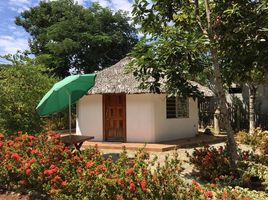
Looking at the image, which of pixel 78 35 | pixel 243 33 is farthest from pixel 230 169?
pixel 78 35

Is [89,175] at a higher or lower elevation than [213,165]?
higher

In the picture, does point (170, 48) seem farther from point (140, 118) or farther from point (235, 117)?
point (235, 117)

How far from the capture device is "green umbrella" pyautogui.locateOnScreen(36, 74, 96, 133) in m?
9.92

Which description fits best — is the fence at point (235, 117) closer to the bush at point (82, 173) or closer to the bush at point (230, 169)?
the bush at point (230, 169)

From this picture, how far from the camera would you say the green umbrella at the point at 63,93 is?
9.92 metres

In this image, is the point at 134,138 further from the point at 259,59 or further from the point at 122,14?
the point at 122,14

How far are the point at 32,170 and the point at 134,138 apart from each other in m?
8.31

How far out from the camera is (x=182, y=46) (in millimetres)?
7512

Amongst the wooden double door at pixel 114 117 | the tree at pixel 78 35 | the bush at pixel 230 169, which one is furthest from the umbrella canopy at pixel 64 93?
the tree at pixel 78 35

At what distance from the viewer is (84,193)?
20.6 ft

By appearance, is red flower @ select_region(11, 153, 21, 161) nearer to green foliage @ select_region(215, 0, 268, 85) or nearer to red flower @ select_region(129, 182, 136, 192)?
red flower @ select_region(129, 182, 136, 192)

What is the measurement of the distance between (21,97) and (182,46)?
6635 mm

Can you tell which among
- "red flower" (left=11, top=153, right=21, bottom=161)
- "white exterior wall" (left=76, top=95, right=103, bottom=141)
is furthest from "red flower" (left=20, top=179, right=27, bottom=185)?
"white exterior wall" (left=76, top=95, right=103, bottom=141)

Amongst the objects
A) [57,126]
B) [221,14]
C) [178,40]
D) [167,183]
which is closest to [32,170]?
[167,183]
